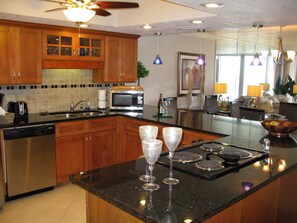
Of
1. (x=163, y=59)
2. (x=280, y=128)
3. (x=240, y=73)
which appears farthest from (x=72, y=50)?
(x=240, y=73)

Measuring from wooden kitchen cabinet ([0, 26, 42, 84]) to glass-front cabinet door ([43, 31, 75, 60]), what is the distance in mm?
107

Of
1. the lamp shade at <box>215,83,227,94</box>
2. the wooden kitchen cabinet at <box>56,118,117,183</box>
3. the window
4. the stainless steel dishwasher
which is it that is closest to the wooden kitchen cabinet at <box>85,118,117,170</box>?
the wooden kitchen cabinet at <box>56,118,117,183</box>

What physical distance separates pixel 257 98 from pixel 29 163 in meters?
5.16

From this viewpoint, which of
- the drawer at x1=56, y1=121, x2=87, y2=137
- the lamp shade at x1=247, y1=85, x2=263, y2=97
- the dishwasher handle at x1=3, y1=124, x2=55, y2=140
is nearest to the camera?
the dishwasher handle at x1=3, y1=124, x2=55, y2=140

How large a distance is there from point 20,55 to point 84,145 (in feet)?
4.87

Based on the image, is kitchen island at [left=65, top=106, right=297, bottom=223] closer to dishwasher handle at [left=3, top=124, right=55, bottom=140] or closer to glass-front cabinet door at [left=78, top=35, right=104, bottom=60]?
dishwasher handle at [left=3, top=124, right=55, bottom=140]

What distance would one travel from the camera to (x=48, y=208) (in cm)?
350

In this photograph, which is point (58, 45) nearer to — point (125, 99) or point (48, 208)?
point (125, 99)

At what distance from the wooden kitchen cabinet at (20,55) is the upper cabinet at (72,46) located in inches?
5.6

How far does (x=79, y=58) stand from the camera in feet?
14.9

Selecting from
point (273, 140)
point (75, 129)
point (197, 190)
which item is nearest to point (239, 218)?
point (197, 190)

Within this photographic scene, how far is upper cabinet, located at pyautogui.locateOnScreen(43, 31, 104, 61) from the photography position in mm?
4215

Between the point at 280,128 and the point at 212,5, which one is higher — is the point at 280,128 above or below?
below

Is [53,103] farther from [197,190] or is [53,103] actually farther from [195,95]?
[195,95]
